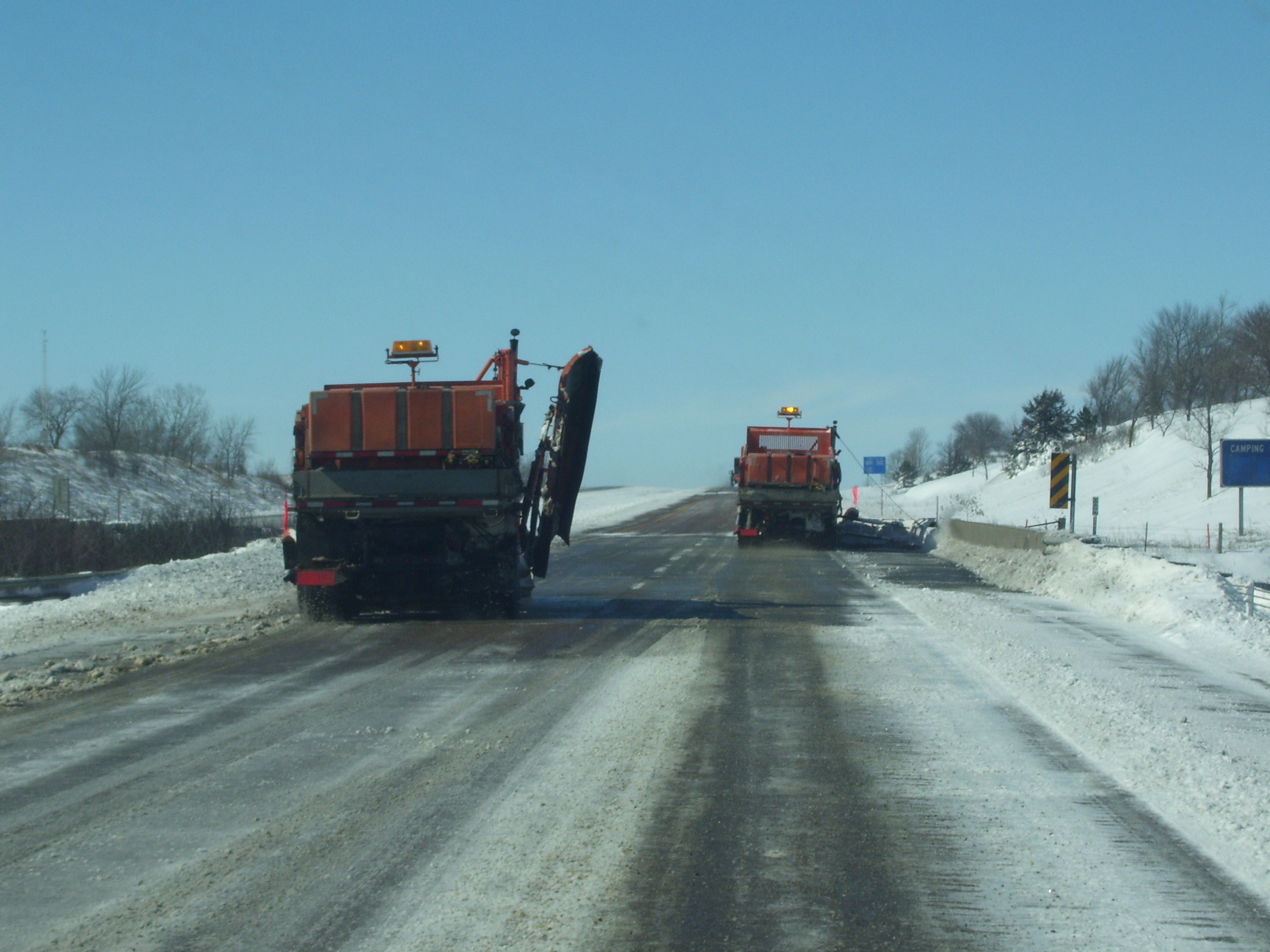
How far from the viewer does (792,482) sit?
32.5 meters

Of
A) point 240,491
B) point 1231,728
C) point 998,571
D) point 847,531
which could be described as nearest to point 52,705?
point 1231,728

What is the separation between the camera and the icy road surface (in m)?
4.49

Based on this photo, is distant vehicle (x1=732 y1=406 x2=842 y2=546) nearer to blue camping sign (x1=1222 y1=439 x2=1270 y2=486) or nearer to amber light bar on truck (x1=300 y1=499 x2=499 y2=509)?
blue camping sign (x1=1222 y1=439 x2=1270 y2=486)

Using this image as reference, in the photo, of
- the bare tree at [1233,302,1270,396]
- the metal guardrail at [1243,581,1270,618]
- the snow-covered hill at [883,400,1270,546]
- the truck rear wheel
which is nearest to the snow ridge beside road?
the metal guardrail at [1243,581,1270,618]

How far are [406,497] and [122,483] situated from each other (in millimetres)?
63326

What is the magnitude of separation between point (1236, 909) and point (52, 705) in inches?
321

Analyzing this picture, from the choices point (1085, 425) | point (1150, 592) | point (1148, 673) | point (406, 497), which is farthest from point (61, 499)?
point (1085, 425)

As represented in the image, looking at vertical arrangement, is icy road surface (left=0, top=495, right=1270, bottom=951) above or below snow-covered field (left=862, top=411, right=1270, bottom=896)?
below

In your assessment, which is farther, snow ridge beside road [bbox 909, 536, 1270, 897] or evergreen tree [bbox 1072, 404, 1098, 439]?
evergreen tree [bbox 1072, 404, 1098, 439]

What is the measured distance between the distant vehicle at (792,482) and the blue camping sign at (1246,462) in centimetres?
1160

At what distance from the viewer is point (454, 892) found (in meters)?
4.76

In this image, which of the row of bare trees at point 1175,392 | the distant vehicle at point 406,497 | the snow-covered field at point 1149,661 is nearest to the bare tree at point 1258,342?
the row of bare trees at point 1175,392

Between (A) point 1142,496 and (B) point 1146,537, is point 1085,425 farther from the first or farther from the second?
(B) point 1146,537

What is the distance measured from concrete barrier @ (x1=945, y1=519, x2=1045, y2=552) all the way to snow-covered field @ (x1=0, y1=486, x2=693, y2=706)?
1405 cm
